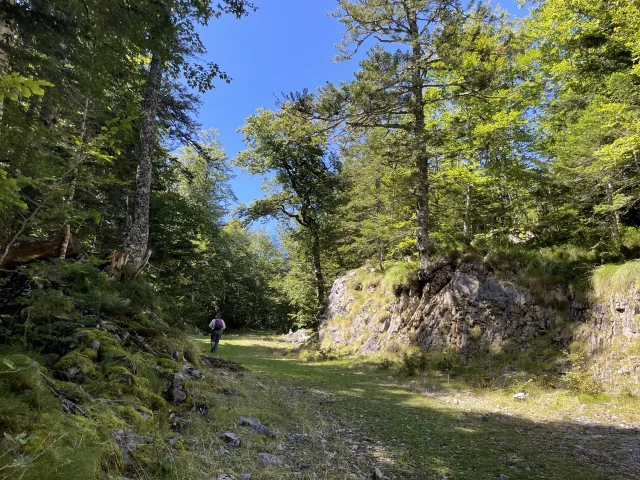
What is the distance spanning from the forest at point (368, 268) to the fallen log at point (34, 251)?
0.08ft

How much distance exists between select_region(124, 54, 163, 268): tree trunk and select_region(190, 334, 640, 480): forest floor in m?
4.09

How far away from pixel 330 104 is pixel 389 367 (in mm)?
8935

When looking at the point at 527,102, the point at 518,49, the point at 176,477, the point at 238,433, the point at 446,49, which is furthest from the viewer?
the point at 527,102

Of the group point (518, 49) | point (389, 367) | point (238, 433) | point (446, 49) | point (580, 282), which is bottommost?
point (389, 367)

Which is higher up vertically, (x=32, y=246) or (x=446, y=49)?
(x=446, y=49)

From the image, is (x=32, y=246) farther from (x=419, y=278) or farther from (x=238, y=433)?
(x=419, y=278)

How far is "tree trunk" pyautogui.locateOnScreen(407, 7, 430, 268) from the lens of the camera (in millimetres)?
11946

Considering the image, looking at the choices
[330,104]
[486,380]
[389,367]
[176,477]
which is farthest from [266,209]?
[176,477]

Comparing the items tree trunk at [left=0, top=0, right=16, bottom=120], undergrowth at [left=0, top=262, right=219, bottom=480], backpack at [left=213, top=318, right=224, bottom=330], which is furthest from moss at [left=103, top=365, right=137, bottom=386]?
backpack at [left=213, top=318, right=224, bottom=330]

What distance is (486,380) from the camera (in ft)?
30.8

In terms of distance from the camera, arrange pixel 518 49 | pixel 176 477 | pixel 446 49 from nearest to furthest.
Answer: pixel 176 477
pixel 446 49
pixel 518 49

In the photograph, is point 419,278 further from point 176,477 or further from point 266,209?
point 266,209

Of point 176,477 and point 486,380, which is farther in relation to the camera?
point 486,380

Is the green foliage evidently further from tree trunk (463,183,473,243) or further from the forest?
tree trunk (463,183,473,243)
